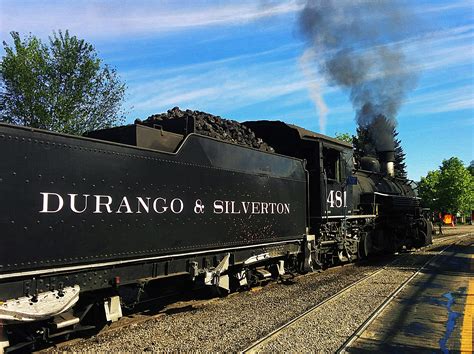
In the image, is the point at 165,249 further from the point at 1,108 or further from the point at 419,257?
the point at 1,108

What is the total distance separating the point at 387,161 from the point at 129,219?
16062 millimetres

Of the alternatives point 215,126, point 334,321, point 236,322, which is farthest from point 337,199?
point 236,322

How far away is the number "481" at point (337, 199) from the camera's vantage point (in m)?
10.1

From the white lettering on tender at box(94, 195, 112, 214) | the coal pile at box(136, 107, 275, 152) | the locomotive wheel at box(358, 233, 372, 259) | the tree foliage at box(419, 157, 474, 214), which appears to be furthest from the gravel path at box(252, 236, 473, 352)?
the tree foliage at box(419, 157, 474, 214)

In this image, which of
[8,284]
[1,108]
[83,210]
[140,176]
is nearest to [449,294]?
[140,176]

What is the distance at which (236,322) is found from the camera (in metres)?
5.87

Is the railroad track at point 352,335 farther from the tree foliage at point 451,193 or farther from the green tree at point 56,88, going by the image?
the tree foliage at point 451,193

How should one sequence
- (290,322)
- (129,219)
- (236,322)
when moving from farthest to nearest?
(236,322), (290,322), (129,219)

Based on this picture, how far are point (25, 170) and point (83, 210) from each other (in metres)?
0.72

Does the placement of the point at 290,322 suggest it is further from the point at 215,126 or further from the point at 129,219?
the point at 215,126

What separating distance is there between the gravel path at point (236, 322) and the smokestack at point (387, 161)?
35.1 feet

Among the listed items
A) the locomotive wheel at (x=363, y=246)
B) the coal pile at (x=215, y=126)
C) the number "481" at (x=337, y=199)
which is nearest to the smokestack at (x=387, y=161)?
the locomotive wheel at (x=363, y=246)

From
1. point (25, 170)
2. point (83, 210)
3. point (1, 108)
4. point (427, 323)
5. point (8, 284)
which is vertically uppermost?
point (1, 108)

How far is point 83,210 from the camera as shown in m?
4.36
